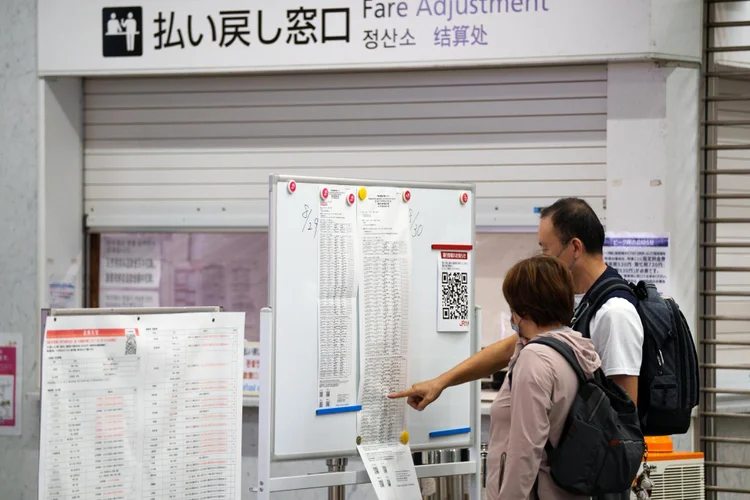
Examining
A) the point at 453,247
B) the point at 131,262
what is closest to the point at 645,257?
the point at 453,247

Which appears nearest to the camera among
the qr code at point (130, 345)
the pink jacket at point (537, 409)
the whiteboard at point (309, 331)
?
the pink jacket at point (537, 409)

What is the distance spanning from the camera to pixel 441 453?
405 cm

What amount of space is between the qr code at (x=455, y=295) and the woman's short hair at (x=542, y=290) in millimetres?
851

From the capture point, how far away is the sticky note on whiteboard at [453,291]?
3855mm

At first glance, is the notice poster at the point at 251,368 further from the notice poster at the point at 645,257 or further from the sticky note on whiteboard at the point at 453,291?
the notice poster at the point at 645,257

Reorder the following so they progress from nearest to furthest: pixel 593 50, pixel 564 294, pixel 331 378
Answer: pixel 564 294 → pixel 331 378 → pixel 593 50

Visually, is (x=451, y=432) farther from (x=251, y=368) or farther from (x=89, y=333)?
(x=251, y=368)

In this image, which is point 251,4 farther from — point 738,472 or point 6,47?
point 738,472

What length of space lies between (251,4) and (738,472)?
3.85 metres

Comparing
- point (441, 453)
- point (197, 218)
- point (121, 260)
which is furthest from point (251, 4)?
point (441, 453)

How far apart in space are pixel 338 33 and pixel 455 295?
2028 millimetres

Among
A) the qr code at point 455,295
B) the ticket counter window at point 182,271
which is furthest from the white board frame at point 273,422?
the ticket counter window at point 182,271

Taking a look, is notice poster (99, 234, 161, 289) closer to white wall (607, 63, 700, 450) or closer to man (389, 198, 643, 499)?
man (389, 198, 643, 499)

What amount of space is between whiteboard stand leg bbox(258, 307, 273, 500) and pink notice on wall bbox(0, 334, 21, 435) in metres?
2.72
